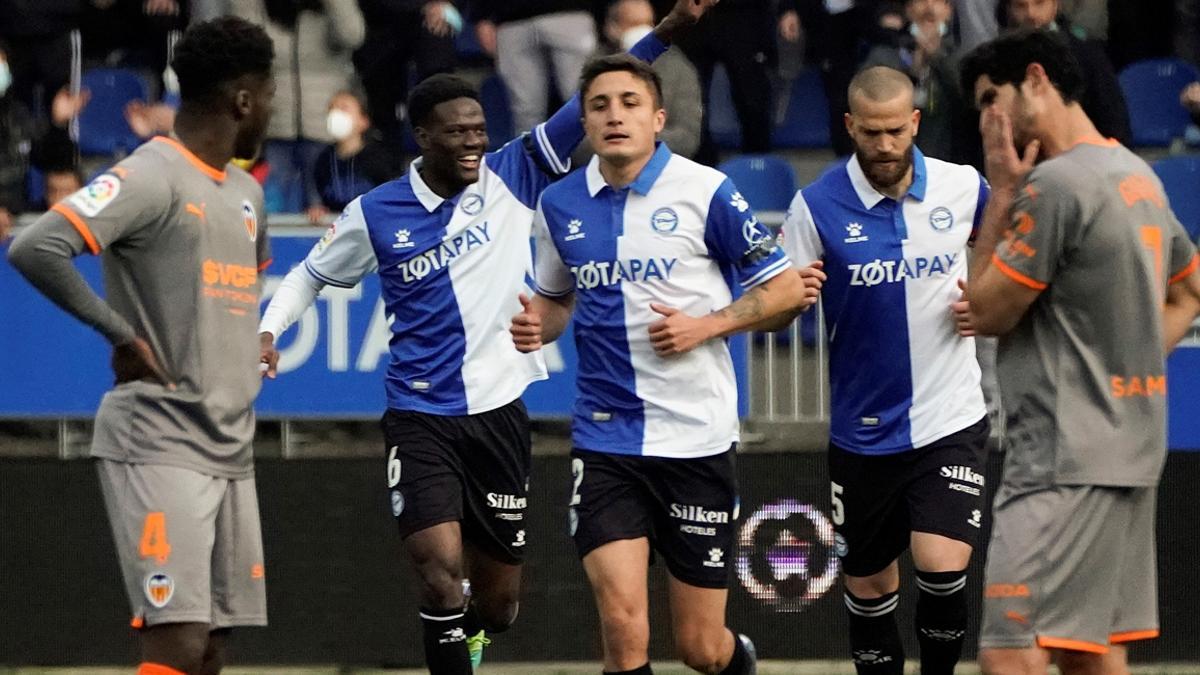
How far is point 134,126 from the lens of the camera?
38.2ft

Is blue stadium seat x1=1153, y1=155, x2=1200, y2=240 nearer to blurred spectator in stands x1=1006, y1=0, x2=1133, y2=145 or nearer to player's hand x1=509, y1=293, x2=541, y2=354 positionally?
blurred spectator in stands x1=1006, y1=0, x2=1133, y2=145

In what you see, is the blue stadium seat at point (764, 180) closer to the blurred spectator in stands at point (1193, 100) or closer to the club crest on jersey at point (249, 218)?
the blurred spectator in stands at point (1193, 100)

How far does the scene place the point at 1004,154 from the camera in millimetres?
5586

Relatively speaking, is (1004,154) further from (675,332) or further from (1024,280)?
(675,332)

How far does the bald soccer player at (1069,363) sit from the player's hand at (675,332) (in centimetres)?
130

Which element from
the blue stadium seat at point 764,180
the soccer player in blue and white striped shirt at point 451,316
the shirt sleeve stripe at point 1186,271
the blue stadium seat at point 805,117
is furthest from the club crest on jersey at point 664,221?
the blue stadium seat at point 805,117

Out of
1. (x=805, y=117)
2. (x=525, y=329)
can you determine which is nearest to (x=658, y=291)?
(x=525, y=329)

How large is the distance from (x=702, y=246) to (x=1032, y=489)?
174 centimetres

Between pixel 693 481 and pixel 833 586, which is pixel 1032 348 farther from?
pixel 833 586

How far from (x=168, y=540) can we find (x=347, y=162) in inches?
208

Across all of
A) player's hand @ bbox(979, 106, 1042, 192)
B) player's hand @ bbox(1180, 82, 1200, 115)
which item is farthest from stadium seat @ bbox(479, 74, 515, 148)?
player's hand @ bbox(979, 106, 1042, 192)

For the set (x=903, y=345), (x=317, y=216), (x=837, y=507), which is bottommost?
(x=837, y=507)

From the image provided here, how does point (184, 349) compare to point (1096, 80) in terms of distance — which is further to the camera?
point (1096, 80)

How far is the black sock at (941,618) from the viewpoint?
7.31 m
